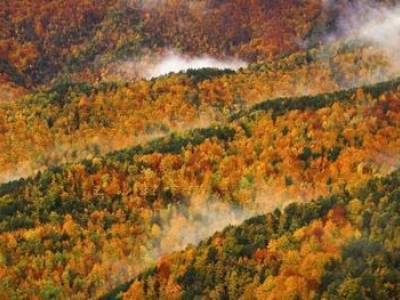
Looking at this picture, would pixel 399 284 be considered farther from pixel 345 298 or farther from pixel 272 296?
pixel 272 296

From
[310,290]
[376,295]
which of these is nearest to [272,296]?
[310,290]

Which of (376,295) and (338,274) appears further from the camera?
(338,274)

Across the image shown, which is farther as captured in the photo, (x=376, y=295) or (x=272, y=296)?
(x=272, y=296)

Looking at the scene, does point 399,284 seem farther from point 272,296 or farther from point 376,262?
point 272,296

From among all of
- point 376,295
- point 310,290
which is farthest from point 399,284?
point 310,290

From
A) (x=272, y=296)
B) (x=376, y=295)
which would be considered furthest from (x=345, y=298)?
(x=272, y=296)

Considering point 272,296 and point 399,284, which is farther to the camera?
point 272,296

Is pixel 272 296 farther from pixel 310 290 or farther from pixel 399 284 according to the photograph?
pixel 399 284
